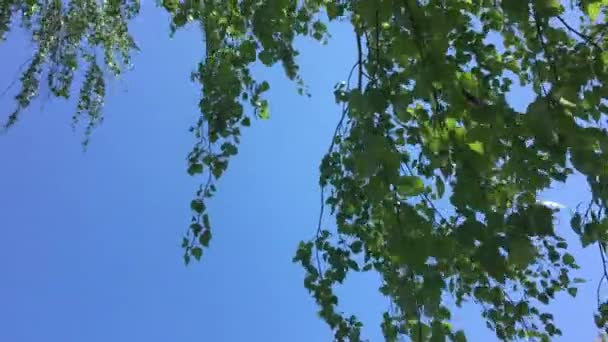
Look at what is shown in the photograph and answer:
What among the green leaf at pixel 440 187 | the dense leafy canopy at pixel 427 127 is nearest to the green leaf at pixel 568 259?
the dense leafy canopy at pixel 427 127

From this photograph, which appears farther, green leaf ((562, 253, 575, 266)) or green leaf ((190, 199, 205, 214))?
green leaf ((562, 253, 575, 266))

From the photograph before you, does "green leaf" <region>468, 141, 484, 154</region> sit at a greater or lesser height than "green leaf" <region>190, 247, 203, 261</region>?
lesser

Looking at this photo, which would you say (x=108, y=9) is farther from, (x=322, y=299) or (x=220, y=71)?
(x=322, y=299)

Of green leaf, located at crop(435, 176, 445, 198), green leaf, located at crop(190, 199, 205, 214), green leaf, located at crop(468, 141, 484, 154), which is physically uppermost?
green leaf, located at crop(190, 199, 205, 214)

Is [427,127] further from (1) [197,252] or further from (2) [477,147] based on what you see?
(1) [197,252]

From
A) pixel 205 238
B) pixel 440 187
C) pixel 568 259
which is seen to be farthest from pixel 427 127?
pixel 568 259

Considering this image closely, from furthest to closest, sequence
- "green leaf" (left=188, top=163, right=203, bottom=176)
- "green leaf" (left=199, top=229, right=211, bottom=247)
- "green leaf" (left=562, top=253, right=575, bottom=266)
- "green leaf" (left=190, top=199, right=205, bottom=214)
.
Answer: "green leaf" (left=562, top=253, right=575, bottom=266), "green leaf" (left=188, top=163, right=203, bottom=176), "green leaf" (left=190, top=199, right=205, bottom=214), "green leaf" (left=199, top=229, right=211, bottom=247)

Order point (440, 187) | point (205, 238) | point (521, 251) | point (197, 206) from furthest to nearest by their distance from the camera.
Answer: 1. point (197, 206)
2. point (205, 238)
3. point (440, 187)
4. point (521, 251)

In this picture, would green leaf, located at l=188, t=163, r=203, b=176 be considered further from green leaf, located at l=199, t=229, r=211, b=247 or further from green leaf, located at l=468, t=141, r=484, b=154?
green leaf, located at l=468, t=141, r=484, b=154

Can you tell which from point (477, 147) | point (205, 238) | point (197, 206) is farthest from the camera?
point (197, 206)

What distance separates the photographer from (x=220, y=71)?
2199mm

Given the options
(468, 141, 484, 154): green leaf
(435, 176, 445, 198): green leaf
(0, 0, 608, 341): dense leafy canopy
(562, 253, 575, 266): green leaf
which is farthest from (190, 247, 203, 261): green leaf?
(562, 253, 575, 266): green leaf

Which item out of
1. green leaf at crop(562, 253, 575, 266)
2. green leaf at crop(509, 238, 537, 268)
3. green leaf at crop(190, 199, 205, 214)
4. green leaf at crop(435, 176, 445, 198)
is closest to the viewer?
green leaf at crop(509, 238, 537, 268)

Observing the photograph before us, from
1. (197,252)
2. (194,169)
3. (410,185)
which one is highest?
(194,169)
